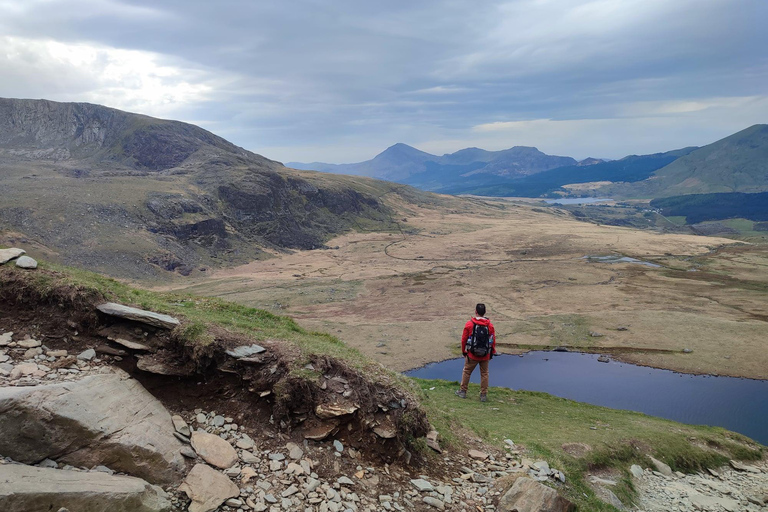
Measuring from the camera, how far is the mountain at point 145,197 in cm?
6838

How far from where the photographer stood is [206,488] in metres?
7.32

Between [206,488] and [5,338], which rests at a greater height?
[5,338]

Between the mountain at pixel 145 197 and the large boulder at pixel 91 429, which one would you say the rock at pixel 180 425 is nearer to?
the large boulder at pixel 91 429

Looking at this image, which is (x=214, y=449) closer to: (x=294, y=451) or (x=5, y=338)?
(x=294, y=451)

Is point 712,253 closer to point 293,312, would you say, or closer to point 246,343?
point 293,312

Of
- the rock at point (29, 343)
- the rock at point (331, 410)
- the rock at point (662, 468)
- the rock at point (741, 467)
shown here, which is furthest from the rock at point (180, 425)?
the rock at point (741, 467)

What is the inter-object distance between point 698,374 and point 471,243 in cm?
7431

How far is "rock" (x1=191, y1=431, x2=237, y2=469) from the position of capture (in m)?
7.97

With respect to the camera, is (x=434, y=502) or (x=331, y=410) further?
(x=331, y=410)

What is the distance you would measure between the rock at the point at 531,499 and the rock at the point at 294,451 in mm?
4373

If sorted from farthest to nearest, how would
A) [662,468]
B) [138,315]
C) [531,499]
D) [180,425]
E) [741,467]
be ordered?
[741,467] < [662,468] < [138,315] < [531,499] < [180,425]

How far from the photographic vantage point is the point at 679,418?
1095 inches

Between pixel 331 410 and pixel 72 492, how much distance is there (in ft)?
15.6

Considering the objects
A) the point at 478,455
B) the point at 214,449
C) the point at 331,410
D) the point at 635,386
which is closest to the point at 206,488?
the point at 214,449
